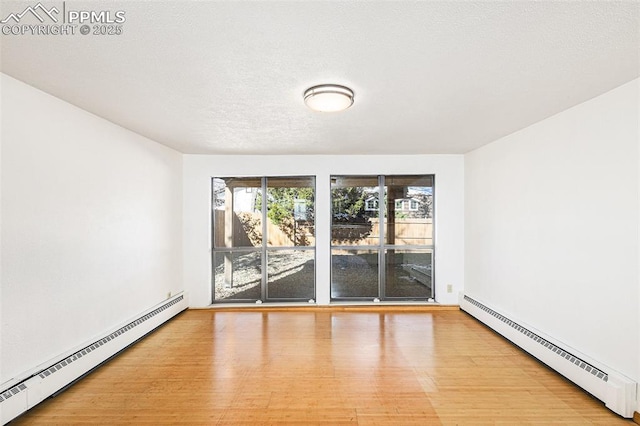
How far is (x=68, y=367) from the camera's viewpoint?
238cm

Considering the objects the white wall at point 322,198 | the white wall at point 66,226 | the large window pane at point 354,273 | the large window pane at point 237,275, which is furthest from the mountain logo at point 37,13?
the large window pane at point 354,273

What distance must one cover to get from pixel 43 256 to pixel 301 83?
2.48 meters

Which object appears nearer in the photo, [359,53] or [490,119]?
[359,53]

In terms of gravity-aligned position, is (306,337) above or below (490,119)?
below

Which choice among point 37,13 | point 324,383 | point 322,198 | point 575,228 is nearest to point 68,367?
point 324,383

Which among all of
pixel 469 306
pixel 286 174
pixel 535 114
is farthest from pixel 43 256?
pixel 469 306

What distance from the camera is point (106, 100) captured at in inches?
92.6

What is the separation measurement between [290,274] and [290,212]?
3.53ft

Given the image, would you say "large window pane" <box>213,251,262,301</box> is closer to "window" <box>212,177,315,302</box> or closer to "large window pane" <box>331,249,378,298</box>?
"window" <box>212,177,315,302</box>

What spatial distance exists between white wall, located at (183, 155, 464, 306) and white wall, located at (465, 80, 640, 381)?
802 millimetres

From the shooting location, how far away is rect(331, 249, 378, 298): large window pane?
4648 millimetres

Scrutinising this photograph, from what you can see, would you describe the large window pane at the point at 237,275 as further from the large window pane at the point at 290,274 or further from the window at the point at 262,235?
the large window pane at the point at 290,274

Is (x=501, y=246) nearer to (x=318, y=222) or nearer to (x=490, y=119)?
(x=490, y=119)

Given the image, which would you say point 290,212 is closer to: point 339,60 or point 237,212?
point 237,212
